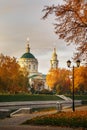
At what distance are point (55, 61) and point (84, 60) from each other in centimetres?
15507

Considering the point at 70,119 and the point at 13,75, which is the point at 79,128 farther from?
the point at 13,75

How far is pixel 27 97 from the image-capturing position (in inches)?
2970

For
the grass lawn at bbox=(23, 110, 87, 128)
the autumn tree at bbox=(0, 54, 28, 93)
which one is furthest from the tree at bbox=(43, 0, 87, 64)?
the autumn tree at bbox=(0, 54, 28, 93)

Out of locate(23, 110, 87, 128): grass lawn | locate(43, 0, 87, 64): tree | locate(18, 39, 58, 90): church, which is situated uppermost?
locate(18, 39, 58, 90): church

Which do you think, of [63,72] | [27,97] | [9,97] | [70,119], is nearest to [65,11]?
[70,119]

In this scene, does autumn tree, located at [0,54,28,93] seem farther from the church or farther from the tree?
the church

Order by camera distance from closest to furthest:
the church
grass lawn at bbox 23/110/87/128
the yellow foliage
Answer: grass lawn at bbox 23/110/87/128, the yellow foliage, the church

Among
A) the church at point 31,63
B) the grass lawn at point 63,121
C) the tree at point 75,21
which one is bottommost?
the grass lawn at point 63,121

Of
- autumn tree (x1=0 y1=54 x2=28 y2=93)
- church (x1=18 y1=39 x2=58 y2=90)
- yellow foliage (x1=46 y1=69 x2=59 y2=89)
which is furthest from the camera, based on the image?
church (x1=18 y1=39 x2=58 y2=90)

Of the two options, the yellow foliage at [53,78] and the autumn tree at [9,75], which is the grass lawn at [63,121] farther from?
the yellow foliage at [53,78]

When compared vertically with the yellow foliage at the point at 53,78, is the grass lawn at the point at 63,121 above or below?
below

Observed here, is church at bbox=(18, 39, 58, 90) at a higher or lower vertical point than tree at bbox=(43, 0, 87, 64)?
higher

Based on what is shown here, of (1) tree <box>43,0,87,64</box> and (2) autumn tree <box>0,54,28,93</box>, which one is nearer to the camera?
(1) tree <box>43,0,87,64</box>

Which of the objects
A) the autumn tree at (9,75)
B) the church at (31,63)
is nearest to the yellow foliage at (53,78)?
the autumn tree at (9,75)
